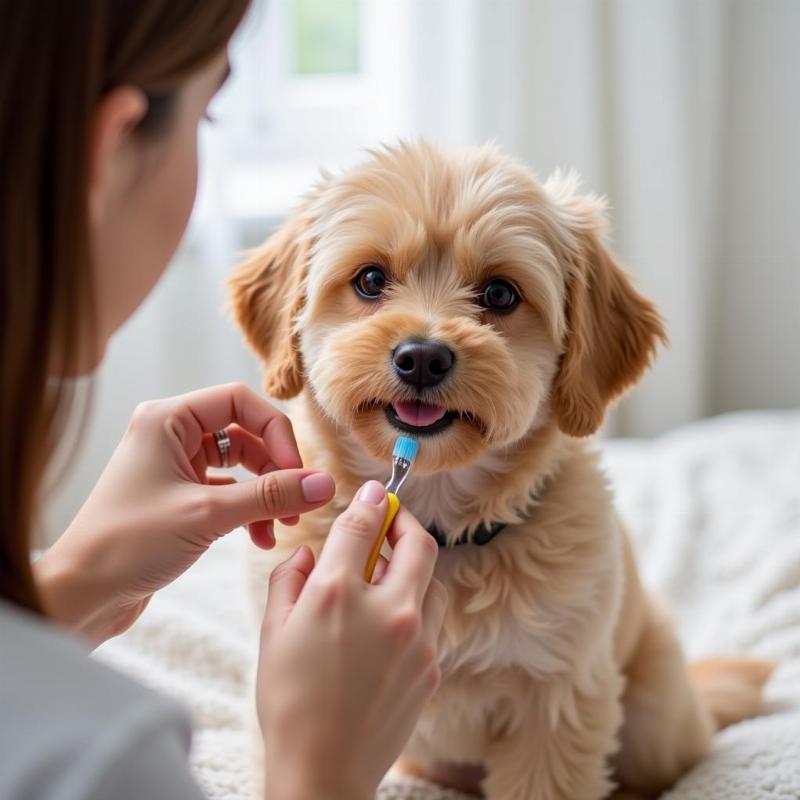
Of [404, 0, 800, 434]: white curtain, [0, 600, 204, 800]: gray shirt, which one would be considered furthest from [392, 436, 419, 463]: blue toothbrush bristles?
[404, 0, 800, 434]: white curtain

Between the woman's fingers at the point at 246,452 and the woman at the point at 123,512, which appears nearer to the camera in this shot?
the woman at the point at 123,512

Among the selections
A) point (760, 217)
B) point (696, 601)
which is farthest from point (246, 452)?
point (760, 217)

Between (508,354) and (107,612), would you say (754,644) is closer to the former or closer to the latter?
(508,354)

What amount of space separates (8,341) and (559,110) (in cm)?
219

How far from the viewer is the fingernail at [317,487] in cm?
107

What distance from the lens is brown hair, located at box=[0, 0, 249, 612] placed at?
71 cm

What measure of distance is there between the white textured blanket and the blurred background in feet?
2.02

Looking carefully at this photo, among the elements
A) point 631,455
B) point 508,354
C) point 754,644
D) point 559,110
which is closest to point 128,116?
point 508,354

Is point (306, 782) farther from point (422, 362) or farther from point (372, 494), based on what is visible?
point (422, 362)

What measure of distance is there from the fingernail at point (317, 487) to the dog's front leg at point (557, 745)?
40cm

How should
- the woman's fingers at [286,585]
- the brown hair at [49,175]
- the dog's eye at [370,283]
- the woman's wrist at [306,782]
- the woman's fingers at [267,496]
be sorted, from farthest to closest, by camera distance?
the dog's eye at [370,283] < the woman's fingers at [267,496] < the woman's fingers at [286,585] < the woman's wrist at [306,782] < the brown hair at [49,175]

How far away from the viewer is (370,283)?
128 centimetres

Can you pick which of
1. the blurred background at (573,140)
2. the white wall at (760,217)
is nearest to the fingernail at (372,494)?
the blurred background at (573,140)

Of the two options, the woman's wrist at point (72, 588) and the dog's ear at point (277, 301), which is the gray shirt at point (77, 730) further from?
the dog's ear at point (277, 301)
